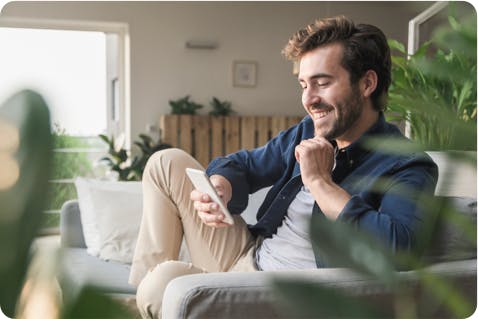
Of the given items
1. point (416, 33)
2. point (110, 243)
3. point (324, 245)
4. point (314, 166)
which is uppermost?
point (416, 33)

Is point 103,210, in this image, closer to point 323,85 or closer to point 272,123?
point 323,85

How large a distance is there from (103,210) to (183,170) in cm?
72

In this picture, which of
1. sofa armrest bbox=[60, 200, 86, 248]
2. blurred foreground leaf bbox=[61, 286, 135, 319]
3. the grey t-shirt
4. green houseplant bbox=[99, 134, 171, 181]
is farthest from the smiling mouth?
green houseplant bbox=[99, 134, 171, 181]

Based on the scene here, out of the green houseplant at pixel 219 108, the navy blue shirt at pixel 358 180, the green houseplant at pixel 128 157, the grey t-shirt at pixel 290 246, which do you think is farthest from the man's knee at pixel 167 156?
the green houseplant at pixel 219 108

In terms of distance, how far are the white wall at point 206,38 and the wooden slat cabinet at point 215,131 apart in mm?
143

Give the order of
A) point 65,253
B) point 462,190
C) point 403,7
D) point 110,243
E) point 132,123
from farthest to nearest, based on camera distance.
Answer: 1. point 403,7
2. point 132,123
3. point 110,243
4. point 462,190
5. point 65,253

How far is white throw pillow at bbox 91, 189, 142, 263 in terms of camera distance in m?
2.44

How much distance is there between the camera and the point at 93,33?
5957 millimetres

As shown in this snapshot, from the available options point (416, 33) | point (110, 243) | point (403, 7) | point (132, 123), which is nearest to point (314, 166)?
point (110, 243)

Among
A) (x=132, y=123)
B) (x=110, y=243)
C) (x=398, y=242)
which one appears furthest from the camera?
(x=132, y=123)

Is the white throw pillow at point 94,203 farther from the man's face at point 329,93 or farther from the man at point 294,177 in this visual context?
the man's face at point 329,93

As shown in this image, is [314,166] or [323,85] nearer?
[314,166]

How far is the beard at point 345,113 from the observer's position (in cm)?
186

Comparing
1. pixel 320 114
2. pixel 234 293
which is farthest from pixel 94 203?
pixel 234 293
